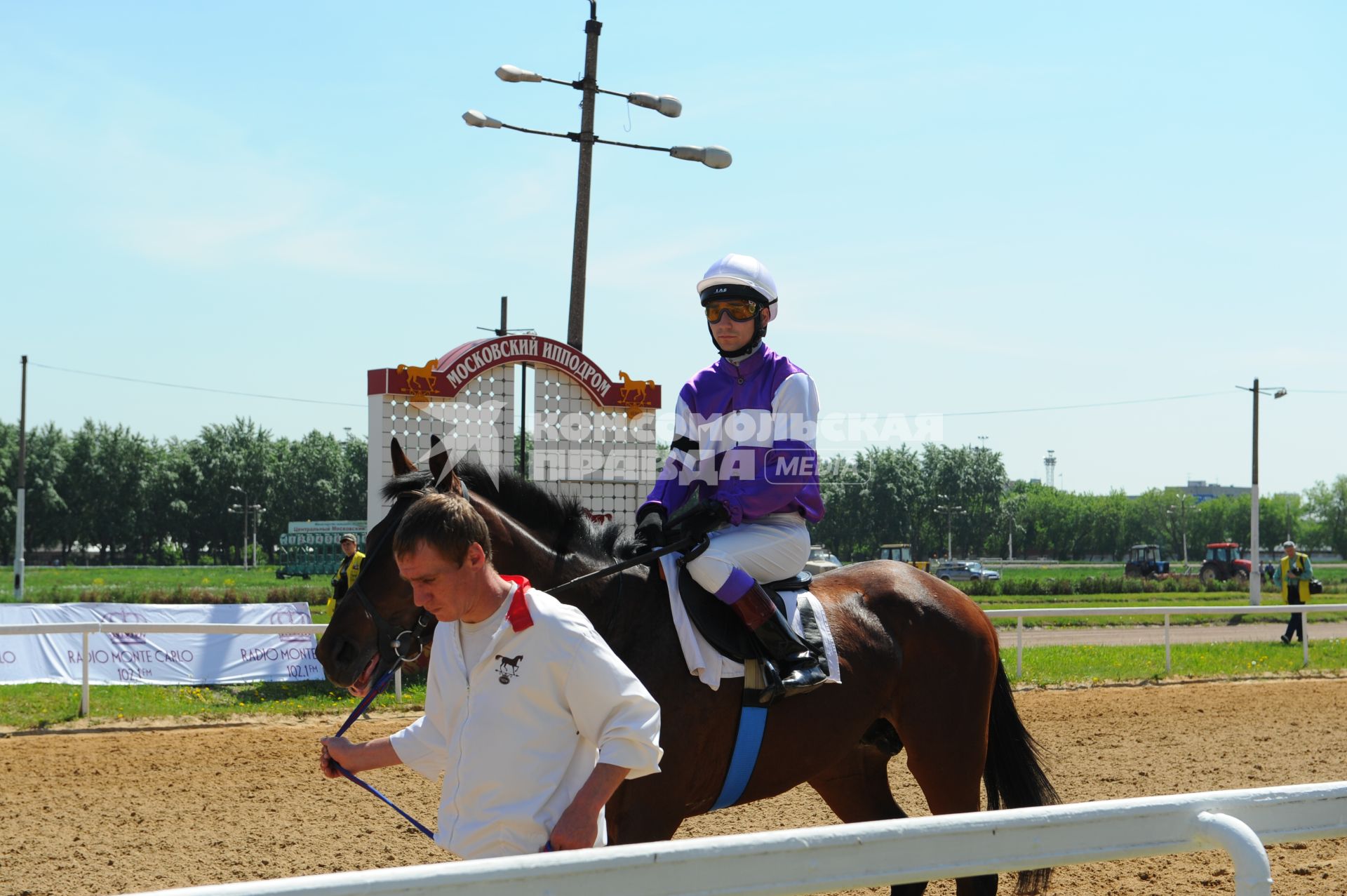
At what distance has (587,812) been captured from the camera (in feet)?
6.42

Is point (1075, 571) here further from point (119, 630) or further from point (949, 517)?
point (119, 630)

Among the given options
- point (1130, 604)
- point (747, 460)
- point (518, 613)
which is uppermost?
point (747, 460)

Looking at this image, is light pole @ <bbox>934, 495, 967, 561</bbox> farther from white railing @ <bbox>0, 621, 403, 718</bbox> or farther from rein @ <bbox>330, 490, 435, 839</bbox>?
rein @ <bbox>330, 490, 435, 839</bbox>

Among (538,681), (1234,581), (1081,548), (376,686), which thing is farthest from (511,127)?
(1081,548)

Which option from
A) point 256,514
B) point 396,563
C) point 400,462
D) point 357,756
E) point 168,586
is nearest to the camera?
point 357,756

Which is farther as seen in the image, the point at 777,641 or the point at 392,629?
the point at 777,641

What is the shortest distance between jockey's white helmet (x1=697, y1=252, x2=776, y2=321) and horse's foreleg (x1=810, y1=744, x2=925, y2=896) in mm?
1746

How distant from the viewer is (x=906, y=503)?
64.3 meters

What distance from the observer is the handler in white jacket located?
2012mm

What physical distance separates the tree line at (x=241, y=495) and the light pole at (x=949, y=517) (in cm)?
20

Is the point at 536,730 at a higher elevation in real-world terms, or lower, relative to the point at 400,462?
lower

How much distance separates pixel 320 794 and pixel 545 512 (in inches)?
151

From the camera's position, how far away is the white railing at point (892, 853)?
1518 millimetres

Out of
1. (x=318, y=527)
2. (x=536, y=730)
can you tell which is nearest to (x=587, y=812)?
(x=536, y=730)
